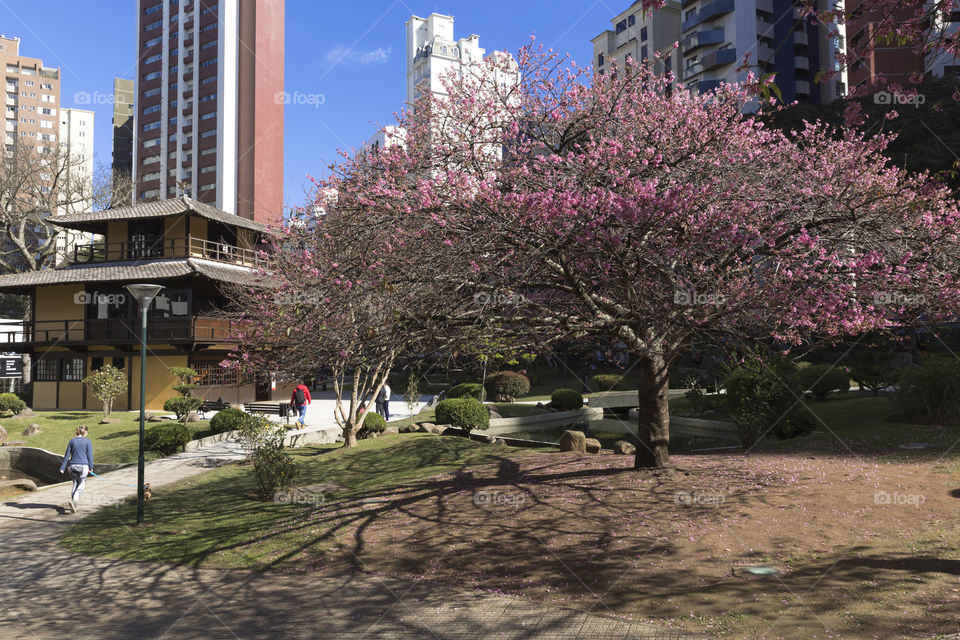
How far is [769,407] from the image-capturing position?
15.2 m

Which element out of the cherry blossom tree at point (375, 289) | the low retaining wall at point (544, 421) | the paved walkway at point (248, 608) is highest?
the cherry blossom tree at point (375, 289)

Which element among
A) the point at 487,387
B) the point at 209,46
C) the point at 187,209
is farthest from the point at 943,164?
the point at 209,46

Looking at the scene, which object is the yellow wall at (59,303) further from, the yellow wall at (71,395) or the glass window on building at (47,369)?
the yellow wall at (71,395)

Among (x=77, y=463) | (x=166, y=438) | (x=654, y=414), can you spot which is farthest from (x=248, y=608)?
(x=166, y=438)

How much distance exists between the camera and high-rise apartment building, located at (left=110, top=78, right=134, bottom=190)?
98188 mm

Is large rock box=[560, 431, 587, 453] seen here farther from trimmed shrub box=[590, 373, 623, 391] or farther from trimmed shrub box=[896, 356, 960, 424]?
trimmed shrub box=[590, 373, 623, 391]

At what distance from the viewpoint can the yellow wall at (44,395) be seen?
3075cm

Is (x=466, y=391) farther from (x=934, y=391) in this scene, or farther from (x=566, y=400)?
(x=934, y=391)

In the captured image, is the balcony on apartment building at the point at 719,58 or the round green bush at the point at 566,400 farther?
the balcony on apartment building at the point at 719,58

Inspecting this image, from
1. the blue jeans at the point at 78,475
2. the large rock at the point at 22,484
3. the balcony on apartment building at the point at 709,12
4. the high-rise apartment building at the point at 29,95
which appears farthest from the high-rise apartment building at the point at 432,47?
the blue jeans at the point at 78,475

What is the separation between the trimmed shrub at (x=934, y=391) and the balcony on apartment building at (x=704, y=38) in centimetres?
5213

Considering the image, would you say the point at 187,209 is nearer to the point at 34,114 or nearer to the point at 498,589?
the point at 498,589

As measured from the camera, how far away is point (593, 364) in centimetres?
4034

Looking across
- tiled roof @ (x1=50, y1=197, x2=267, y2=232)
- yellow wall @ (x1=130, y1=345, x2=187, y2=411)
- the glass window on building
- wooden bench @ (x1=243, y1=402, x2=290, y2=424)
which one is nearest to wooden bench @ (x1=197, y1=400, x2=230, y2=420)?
wooden bench @ (x1=243, y1=402, x2=290, y2=424)
